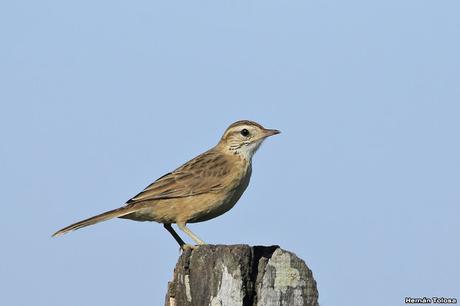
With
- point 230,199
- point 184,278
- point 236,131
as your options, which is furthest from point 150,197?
point 184,278

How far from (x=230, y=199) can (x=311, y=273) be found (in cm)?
528

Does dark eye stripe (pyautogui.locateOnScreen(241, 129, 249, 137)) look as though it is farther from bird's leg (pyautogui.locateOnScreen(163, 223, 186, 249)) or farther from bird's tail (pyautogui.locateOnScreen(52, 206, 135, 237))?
bird's tail (pyautogui.locateOnScreen(52, 206, 135, 237))

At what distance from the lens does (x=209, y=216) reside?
1225 cm

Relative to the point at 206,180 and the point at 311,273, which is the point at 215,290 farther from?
the point at 206,180

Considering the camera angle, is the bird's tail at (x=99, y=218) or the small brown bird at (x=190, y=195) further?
the small brown bird at (x=190, y=195)

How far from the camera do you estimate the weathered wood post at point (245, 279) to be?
269 inches

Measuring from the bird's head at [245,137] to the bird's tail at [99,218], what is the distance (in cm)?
226

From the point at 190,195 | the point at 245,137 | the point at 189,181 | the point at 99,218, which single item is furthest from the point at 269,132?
the point at 99,218

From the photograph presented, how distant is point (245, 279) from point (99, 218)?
5007mm

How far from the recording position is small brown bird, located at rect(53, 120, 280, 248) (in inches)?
472

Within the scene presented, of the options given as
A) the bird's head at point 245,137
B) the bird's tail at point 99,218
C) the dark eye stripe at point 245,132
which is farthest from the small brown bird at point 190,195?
the dark eye stripe at point 245,132

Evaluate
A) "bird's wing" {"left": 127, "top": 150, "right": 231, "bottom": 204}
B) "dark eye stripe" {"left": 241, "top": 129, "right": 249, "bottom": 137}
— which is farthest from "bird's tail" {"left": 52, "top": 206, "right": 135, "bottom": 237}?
"dark eye stripe" {"left": 241, "top": 129, "right": 249, "bottom": 137}

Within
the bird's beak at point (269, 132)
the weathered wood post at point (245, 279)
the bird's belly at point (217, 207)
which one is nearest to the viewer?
the weathered wood post at point (245, 279)

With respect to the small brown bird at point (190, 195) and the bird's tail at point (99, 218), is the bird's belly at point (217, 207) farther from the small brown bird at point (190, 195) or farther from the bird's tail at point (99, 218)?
the bird's tail at point (99, 218)
